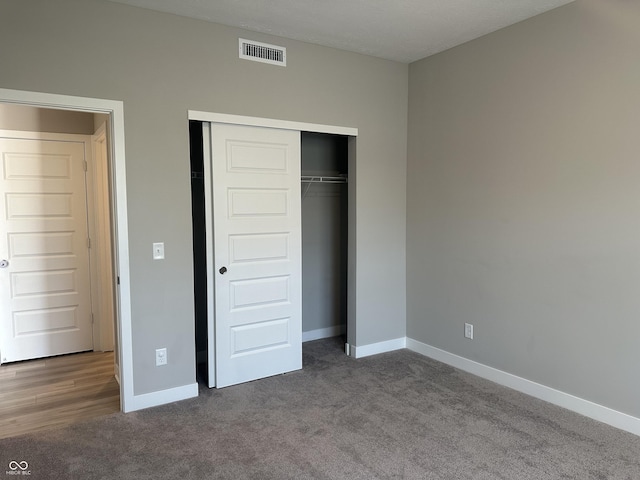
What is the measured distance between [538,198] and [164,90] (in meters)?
2.85

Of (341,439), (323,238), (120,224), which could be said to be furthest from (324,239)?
(341,439)

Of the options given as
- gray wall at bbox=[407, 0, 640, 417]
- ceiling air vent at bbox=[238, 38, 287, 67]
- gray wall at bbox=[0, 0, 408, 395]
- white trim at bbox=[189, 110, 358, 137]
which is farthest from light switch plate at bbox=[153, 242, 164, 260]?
gray wall at bbox=[407, 0, 640, 417]

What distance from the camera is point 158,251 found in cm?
324

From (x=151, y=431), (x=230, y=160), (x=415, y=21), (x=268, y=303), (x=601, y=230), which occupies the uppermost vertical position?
(x=415, y=21)

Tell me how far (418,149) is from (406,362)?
80.1 inches

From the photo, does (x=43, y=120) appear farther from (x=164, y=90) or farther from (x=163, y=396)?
(x=163, y=396)

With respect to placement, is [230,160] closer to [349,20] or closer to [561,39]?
[349,20]

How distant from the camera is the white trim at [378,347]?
4.30m

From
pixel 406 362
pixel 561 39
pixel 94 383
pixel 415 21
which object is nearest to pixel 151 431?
pixel 94 383

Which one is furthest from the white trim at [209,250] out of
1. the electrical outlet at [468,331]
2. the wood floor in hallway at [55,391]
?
the electrical outlet at [468,331]

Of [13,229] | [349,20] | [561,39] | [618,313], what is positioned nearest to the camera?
[618,313]

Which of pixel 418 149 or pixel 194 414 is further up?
pixel 418 149

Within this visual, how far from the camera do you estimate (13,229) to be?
4.12m

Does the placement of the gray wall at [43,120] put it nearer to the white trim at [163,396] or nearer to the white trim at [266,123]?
the white trim at [266,123]
